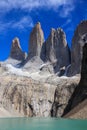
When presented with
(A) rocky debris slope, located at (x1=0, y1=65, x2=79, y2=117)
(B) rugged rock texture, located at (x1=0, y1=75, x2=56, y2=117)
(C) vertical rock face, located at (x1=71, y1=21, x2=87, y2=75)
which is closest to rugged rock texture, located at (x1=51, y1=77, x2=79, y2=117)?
(A) rocky debris slope, located at (x1=0, y1=65, x2=79, y2=117)

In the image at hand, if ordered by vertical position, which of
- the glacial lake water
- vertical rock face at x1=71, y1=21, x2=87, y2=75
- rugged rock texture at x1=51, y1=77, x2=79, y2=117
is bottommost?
the glacial lake water

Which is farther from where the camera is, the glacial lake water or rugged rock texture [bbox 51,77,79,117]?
rugged rock texture [bbox 51,77,79,117]

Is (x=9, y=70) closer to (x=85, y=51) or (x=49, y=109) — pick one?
(x=49, y=109)

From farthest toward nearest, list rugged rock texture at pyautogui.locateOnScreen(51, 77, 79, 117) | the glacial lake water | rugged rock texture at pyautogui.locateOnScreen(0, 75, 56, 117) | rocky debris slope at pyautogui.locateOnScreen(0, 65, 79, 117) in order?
rocky debris slope at pyautogui.locateOnScreen(0, 65, 79, 117)
rugged rock texture at pyautogui.locateOnScreen(0, 75, 56, 117)
rugged rock texture at pyautogui.locateOnScreen(51, 77, 79, 117)
the glacial lake water

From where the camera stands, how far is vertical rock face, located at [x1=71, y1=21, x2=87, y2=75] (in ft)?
586

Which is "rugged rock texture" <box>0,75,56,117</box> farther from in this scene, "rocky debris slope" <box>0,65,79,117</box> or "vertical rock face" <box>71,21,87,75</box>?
"vertical rock face" <box>71,21,87,75</box>

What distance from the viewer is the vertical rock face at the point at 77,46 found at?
586ft

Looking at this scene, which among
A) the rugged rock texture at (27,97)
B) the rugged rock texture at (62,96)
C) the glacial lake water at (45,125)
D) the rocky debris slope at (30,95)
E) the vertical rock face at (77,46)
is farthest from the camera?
the vertical rock face at (77,46)

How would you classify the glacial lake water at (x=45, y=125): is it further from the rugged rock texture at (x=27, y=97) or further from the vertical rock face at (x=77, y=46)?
the vertical rock face at (x=77, y=46)

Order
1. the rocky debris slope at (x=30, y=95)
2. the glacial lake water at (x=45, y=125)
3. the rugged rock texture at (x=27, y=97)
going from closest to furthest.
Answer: the glacial lake water at (x=45, y=125), the rugged rock texture at (x=27, y=97), the rocky debris slope at (x=30, y=95)

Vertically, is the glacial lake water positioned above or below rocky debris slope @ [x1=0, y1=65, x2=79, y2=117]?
below

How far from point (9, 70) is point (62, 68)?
29543mm

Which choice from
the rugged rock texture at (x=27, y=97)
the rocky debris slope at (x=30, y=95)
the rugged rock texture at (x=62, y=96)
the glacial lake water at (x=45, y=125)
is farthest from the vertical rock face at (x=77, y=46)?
the glacial lake water at (x=45, y=125)

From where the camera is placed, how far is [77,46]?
184 meters
